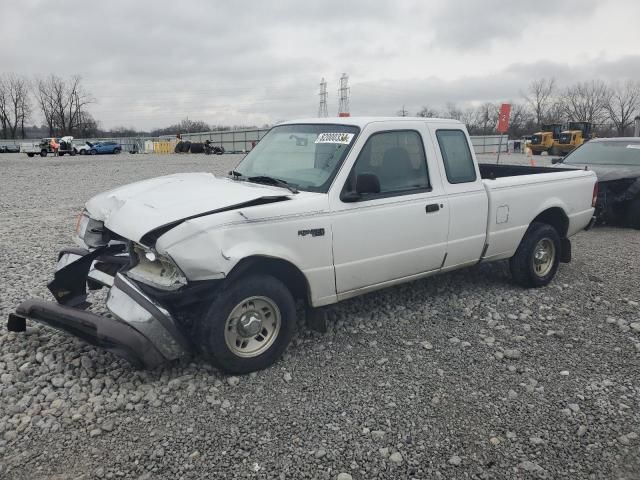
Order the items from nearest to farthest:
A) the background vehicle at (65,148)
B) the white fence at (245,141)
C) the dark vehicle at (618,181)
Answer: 1. the dark vehicle at (618,181)
2. the background vehicle at (65,148)
3. the white fence at (245,141)

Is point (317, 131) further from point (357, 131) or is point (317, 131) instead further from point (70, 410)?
point (70, 410)

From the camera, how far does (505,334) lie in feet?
15.7

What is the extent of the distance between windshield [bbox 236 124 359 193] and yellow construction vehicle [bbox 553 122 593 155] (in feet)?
124

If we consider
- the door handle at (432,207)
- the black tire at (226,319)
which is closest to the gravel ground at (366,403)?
the black tire at (226,319)

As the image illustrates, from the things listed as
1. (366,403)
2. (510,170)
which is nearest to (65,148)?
(510,170)

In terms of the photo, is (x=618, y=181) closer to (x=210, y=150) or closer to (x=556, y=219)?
(x=556, y=219)

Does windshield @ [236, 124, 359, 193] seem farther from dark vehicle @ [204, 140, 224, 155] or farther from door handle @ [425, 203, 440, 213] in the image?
dark vehicle @ [204, 140, 224, 155]

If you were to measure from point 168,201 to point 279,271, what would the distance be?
1.03 m

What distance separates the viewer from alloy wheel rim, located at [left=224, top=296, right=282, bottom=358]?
3805 millimetres

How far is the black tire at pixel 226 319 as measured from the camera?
365 cm

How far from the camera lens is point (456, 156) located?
5285 millimetres

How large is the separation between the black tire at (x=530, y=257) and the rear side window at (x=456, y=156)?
1.19 metres

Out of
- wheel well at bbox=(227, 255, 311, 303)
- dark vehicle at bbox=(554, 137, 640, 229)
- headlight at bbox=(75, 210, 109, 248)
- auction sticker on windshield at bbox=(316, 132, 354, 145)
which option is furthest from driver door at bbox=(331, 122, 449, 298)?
dark vehicle at bbox=(554, 137, 640, 229)

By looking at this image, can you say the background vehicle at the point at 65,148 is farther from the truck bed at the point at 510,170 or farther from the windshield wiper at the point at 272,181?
the windshield wiper at the point at 272,181
